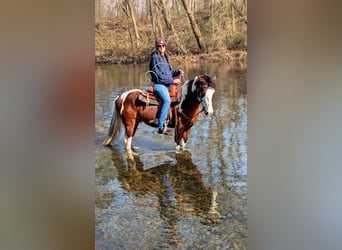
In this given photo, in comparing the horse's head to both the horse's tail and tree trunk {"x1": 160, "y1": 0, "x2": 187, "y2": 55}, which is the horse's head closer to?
tree trunk {"x1": 160, "y1": 0, "x2": 187, "y2": 55}

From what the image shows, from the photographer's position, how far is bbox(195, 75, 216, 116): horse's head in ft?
5.79

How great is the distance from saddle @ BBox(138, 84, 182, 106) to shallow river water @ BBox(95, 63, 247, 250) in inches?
1.8

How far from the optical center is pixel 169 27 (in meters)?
1.74

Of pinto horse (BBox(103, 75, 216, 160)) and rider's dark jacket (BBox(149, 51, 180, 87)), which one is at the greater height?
rider's dark jacket (BBox(149, 51, 180, 87))

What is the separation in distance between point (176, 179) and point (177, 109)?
352 millimetres

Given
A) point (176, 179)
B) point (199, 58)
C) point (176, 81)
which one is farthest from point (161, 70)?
point (176, 179)

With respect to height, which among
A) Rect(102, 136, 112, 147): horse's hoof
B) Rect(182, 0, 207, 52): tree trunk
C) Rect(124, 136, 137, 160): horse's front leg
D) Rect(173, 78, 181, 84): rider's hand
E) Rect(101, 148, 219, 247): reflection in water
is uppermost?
Rect(182, 0, 207, 52): tree trunk

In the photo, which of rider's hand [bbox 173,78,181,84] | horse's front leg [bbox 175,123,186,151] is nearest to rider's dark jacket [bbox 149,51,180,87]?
rider's hand [bbox 173,78,181,84]

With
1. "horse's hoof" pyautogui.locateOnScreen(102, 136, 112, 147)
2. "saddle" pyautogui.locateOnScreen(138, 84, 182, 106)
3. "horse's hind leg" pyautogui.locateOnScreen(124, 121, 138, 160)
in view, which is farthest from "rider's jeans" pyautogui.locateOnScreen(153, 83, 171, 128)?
"horse's hoof" pyautogui.locateOnScreen(102, 136, 112, 147)

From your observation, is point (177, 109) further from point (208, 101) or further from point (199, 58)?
point (199, 58)

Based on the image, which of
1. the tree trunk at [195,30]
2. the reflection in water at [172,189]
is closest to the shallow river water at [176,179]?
the reflection in water at [172,189]

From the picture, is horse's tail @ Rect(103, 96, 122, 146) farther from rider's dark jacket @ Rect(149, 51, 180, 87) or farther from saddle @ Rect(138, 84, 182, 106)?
rider's dark jacket @ Rect(149, 51, 180, 87)

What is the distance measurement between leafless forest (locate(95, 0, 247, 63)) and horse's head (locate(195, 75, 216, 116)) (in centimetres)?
13
